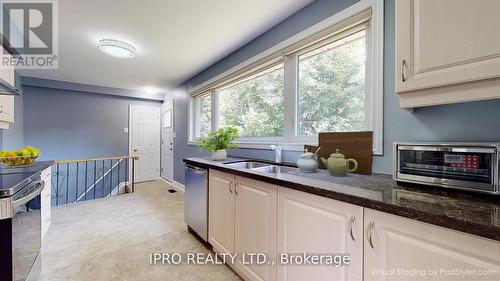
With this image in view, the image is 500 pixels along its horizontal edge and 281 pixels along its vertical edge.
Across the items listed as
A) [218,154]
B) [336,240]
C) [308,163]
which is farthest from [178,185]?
[336,240]

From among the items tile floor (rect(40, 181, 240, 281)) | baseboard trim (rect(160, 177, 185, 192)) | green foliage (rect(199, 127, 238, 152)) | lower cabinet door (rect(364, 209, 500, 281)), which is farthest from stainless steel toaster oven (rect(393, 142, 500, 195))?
baseboard trim (rect(160, 177, 185, 192))

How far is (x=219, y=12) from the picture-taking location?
1885 mm

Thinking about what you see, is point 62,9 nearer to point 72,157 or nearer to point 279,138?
point 279,138

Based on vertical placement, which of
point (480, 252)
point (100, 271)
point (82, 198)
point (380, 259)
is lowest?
point (82, 198)

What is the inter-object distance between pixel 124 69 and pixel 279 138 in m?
3.08

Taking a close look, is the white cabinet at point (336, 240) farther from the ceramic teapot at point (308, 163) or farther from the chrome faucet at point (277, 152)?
the chrome faucet at point (277, 152)

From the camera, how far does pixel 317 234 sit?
1023mm

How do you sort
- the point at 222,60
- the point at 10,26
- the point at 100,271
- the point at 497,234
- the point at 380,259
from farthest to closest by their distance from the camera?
the point at 222,60, the point at 10,26, the point at 100,271, the point at 380,259, the point at 497,234

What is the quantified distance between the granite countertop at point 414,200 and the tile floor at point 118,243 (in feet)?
3.82

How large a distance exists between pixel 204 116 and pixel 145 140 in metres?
2.53

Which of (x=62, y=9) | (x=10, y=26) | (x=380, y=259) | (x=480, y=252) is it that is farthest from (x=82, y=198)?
(x=480, y=252)

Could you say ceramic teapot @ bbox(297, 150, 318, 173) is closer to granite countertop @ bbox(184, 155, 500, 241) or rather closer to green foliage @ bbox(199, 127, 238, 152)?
granite countertop @ bbox(184, 155, 500, 241)

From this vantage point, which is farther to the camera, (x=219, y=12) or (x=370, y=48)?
(x=219, y=12)

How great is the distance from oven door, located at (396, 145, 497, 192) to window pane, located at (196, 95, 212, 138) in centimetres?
287
